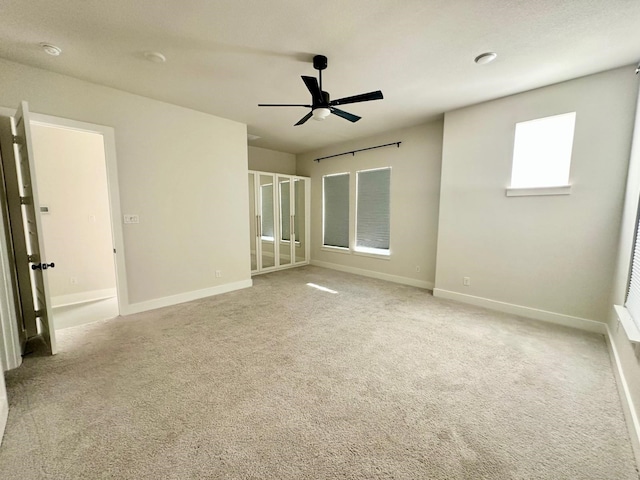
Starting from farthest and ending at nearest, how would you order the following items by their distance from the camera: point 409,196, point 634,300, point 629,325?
1. point 409,196
2. point 634,300
3. point 629,325

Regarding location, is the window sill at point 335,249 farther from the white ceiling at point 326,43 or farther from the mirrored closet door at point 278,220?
the white ceiling at point 326,43

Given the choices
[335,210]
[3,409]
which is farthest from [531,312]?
[3,409]

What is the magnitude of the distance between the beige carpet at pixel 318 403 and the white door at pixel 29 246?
356 mm

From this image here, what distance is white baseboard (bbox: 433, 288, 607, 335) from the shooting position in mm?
2854

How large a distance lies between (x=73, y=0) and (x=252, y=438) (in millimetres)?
3158

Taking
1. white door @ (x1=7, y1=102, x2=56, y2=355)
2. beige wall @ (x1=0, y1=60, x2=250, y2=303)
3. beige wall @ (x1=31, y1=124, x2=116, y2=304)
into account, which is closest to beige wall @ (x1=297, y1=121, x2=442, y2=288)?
beige wall @ (x1=0, y1=60, x2=250, y2=303)

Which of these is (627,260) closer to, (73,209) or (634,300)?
(634,300)

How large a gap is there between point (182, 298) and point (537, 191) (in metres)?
5.02

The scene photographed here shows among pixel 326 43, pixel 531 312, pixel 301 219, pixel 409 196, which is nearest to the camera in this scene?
pixel 326 43

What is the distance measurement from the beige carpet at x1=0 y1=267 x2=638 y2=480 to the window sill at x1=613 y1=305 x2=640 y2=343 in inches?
21.1

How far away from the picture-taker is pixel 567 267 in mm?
2963

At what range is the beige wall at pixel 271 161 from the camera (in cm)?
588

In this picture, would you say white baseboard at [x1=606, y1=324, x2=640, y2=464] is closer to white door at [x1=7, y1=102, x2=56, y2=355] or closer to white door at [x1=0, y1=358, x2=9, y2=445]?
white door at [x1=0, y1=358, x2=9, y2=445]

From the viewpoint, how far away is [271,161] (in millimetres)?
6195
